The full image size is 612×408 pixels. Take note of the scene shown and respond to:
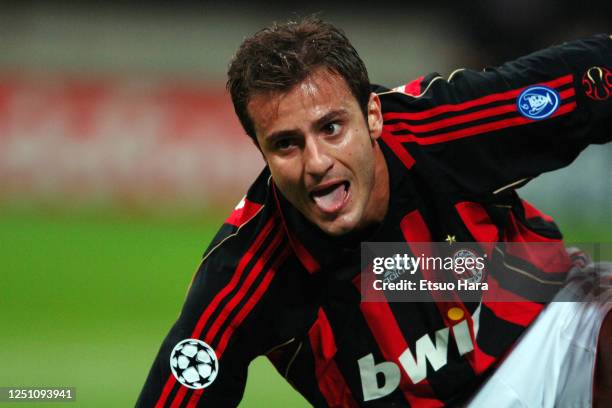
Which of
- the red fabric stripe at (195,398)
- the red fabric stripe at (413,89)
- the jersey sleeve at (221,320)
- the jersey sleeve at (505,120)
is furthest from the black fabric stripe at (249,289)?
the red fabric stripe at (413,89)

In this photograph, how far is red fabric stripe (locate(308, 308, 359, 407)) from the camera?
2678 millimetres

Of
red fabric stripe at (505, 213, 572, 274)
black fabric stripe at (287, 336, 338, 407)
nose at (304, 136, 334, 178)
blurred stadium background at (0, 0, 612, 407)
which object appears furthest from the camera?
blurred stadium background at (0, 0, 612, 407)

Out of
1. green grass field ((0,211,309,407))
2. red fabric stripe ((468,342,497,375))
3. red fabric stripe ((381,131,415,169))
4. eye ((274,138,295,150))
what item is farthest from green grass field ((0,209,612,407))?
eye ((274,138,295,150))

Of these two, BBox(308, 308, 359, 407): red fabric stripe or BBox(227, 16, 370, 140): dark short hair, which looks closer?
BBox(227, 16, 370, 140): dark short hair

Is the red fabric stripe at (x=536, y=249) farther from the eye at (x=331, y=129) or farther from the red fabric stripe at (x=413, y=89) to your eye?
the eye at (x=331, y=129)

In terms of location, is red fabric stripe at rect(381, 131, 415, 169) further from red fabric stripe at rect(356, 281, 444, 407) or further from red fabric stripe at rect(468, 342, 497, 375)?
red fabric stripe at rect(468, 342, 497, 375)

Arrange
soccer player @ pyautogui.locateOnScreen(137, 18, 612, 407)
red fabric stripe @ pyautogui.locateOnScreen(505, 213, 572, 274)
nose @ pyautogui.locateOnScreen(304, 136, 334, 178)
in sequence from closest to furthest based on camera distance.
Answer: nose @ pyautogui.locateOnScreen(304, 136, 334, 178) → soccer player @ pyautogui.locateOnScreen(137, 18, 612, 407) → red fabric stripe @ pyautogui.locateOnScreen(505, 213, 572, 274)

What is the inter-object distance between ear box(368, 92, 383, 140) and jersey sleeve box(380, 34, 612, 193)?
6cm

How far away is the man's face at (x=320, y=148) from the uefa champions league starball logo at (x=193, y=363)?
0.49 metres

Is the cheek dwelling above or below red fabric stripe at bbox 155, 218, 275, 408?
above

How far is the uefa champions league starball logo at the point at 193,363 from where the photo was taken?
8.36 feet

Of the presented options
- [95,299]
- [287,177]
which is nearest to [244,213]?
[287,177]

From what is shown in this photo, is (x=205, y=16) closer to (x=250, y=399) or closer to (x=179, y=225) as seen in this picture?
(x=179, y=225)

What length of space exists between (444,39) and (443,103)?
25.7 ft
